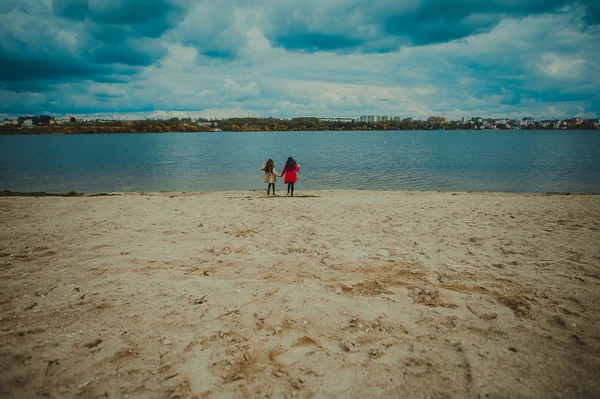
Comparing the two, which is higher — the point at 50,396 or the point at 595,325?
the point at 595,325

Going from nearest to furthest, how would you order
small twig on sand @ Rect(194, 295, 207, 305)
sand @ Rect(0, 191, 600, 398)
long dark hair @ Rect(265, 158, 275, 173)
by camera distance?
sand @ Rect(0, 191, 600, 398) → small twig on sand @ Rect(194, 295, 207, 305) → long dark hair @ Rect(265, 158, 275, 173)

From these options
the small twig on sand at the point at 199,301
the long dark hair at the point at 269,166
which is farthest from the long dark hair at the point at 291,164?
the small twig on sand at the point at 199,301

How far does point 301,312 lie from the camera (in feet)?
17.9

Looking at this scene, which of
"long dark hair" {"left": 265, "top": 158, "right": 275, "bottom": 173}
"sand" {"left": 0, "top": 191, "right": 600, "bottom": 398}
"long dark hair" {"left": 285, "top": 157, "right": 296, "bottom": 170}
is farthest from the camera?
"long dark hair" {"left": 265, "top": 158, "right": 275, "bottom": 173}

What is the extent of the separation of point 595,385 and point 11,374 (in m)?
7.47

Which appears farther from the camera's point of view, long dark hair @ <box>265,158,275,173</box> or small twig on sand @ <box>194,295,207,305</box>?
long dark hair @ <box>265,158,275,173</box>

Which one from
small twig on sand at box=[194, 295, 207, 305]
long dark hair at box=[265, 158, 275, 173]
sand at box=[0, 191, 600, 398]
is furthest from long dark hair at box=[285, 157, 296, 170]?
small twig on sand at box=[194, 295, 207, 305]

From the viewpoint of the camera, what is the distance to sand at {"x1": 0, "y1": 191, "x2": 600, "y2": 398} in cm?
393

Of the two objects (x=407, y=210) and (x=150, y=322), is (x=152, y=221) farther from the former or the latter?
(x=407, y=210)

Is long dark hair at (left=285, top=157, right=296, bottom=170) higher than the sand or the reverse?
higher

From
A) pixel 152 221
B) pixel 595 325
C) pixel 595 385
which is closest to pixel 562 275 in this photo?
pixel 595 325

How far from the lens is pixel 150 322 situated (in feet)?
17.0

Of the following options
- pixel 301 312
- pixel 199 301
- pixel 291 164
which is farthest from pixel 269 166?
pixel 301 312

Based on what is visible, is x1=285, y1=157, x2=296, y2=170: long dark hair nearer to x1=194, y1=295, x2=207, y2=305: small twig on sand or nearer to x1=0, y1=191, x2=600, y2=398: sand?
x1=0, y1=191, x2=600, y2=398: sand
